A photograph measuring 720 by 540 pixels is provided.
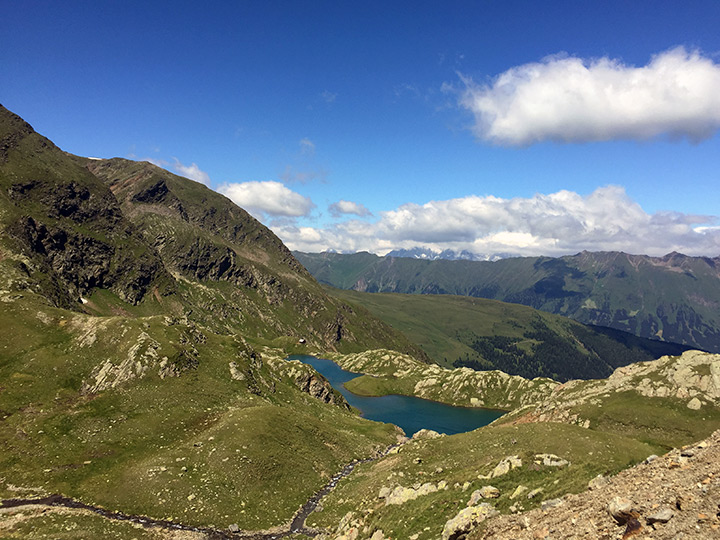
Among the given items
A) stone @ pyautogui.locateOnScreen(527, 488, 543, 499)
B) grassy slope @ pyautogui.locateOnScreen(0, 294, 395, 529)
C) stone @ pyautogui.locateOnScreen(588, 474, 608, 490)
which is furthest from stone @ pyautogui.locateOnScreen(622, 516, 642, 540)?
grassy slope @ pyautogui.locateOnScreen(0, 294, 395, 529)

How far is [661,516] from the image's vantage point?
57.5 feet

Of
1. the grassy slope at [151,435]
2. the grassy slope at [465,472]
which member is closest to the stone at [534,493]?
the grassy slope at [465,472]

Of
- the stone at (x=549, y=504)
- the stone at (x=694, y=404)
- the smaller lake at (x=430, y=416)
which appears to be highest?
the stone at (x=549, y=504)

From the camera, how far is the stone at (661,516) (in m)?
17.5

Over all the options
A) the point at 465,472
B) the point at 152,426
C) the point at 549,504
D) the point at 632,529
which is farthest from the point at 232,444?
the point at 632,529

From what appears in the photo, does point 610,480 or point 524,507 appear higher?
point 610,480

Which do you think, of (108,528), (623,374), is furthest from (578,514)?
(623,374)

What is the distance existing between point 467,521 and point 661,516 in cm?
1518

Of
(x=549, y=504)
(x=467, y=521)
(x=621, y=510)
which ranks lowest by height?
(x=467, y=521)

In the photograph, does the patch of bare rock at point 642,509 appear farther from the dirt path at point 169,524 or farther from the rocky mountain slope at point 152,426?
the rocky mountain slope at point 152,426

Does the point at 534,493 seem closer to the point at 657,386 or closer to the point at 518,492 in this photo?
the point at 518,492

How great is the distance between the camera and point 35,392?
258 ft

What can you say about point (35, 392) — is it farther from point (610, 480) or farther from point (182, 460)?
point (610, 480)

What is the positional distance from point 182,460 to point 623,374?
391 ft
